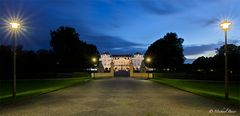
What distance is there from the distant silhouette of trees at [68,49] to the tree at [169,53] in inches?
923

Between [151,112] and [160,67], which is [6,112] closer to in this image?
[151,112]

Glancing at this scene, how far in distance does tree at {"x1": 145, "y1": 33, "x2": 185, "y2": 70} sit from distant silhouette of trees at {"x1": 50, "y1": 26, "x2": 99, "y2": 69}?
23.4 m

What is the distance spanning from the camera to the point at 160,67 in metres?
106

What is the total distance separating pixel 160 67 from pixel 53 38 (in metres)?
36.2

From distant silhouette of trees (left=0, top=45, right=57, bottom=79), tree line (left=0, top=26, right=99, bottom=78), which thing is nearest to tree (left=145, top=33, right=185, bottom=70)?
tree line (left=0, top=26, right=99, bottom=78)

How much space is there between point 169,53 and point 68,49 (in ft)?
105

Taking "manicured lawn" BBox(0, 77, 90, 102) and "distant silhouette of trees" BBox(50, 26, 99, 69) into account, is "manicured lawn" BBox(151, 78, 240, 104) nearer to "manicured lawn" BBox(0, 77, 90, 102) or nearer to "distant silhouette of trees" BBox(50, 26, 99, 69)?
"manicured lawn" BBox(0, 77, 90, 102)

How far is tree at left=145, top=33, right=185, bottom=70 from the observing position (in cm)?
10294

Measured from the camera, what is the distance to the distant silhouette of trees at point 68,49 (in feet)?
321

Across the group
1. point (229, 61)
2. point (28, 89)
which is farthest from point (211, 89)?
point (229, 61)

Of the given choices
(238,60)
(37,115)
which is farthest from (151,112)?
(238,60)

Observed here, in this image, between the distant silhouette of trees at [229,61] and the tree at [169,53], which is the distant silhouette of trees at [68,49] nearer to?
the tree at [169,53]

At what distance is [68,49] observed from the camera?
98.1 meters

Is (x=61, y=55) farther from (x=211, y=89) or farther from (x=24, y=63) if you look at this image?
(x=211, y=89)
